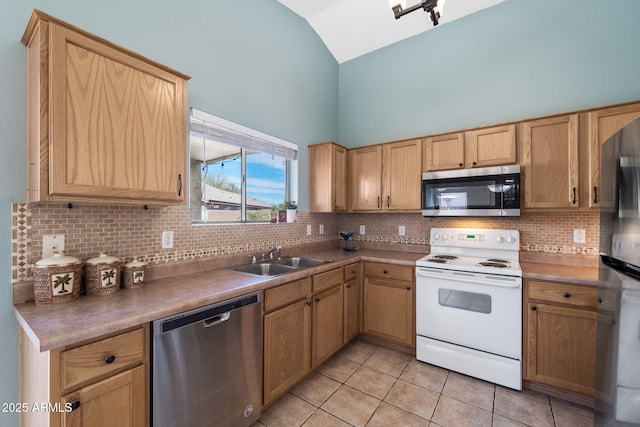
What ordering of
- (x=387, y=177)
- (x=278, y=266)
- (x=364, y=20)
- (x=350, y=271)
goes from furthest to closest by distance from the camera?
(x=364, y=20) < (x=387, y=177) < (x=350, y=271) < (x=278, y=266)

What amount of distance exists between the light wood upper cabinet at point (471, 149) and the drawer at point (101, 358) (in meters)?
2.71

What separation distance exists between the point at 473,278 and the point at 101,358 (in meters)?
2.44

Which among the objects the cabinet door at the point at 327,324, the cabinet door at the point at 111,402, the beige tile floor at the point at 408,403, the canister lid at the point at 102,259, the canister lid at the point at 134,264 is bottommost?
the beige tile floor at the point at 408,403

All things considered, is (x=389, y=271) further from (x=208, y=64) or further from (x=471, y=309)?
(x=208, y=64)

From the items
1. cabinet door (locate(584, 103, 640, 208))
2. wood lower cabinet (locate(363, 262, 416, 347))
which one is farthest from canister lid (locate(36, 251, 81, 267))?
cabinet door (locate(584, 103, 640, 208))

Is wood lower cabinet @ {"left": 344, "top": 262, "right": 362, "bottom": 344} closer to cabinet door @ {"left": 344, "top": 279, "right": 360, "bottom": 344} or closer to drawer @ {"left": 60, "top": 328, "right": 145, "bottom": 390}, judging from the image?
cabinet door @ {"left": 344, "top": 279, "right": 360, "bottom": 344}

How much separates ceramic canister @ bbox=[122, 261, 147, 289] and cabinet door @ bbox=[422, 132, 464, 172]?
8.54 feet

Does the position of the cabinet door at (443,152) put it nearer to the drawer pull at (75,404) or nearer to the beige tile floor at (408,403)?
the beige tile floor at (408,403)

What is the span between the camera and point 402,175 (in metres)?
2.93

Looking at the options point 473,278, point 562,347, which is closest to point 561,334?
point 562,347

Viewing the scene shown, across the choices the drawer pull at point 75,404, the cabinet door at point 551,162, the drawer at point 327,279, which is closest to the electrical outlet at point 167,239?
the drawer pull at point 75,404

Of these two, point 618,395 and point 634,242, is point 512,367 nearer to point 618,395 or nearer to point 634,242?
point 618,395

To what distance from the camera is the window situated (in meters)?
2.13

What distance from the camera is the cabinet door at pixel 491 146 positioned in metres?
2.36
